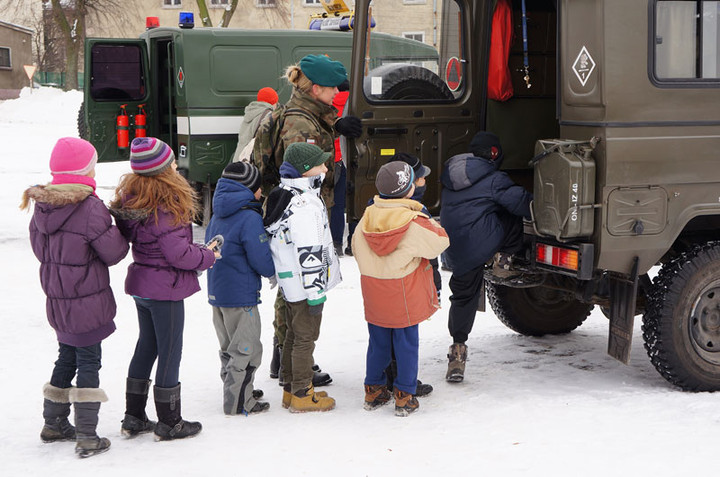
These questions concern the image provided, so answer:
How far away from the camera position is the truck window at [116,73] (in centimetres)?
1171

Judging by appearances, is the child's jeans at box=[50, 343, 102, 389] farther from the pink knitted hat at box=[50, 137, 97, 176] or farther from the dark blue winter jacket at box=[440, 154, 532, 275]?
the dark blue winter jacket at box=[440, 154, 532, 275]

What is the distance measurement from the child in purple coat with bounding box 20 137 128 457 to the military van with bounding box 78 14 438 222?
21.6 ft

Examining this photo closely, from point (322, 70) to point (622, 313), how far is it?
2.23 meters

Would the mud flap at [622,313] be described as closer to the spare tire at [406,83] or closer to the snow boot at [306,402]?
the snow boot at [306,402]

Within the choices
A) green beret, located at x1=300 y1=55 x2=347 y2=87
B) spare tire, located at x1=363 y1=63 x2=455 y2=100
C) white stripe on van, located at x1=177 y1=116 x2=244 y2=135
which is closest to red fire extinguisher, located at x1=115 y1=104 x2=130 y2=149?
white stripe on van, located at x1=177 y1=116 x2=244 y2=135

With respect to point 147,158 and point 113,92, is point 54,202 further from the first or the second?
point 113,92

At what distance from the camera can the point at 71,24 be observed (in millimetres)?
42188

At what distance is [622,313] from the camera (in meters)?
5.39

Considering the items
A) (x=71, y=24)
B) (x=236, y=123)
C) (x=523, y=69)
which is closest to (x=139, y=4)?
(x=71, y=24)

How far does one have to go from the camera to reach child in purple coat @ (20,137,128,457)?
4492 millimetres

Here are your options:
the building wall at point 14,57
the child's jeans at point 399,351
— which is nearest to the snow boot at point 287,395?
the child's jeans at point 399,351

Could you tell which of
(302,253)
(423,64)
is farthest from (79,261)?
(423,64)

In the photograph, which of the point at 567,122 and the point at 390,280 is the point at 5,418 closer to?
the point at 390,280

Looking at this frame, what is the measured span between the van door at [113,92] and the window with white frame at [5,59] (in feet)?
102
